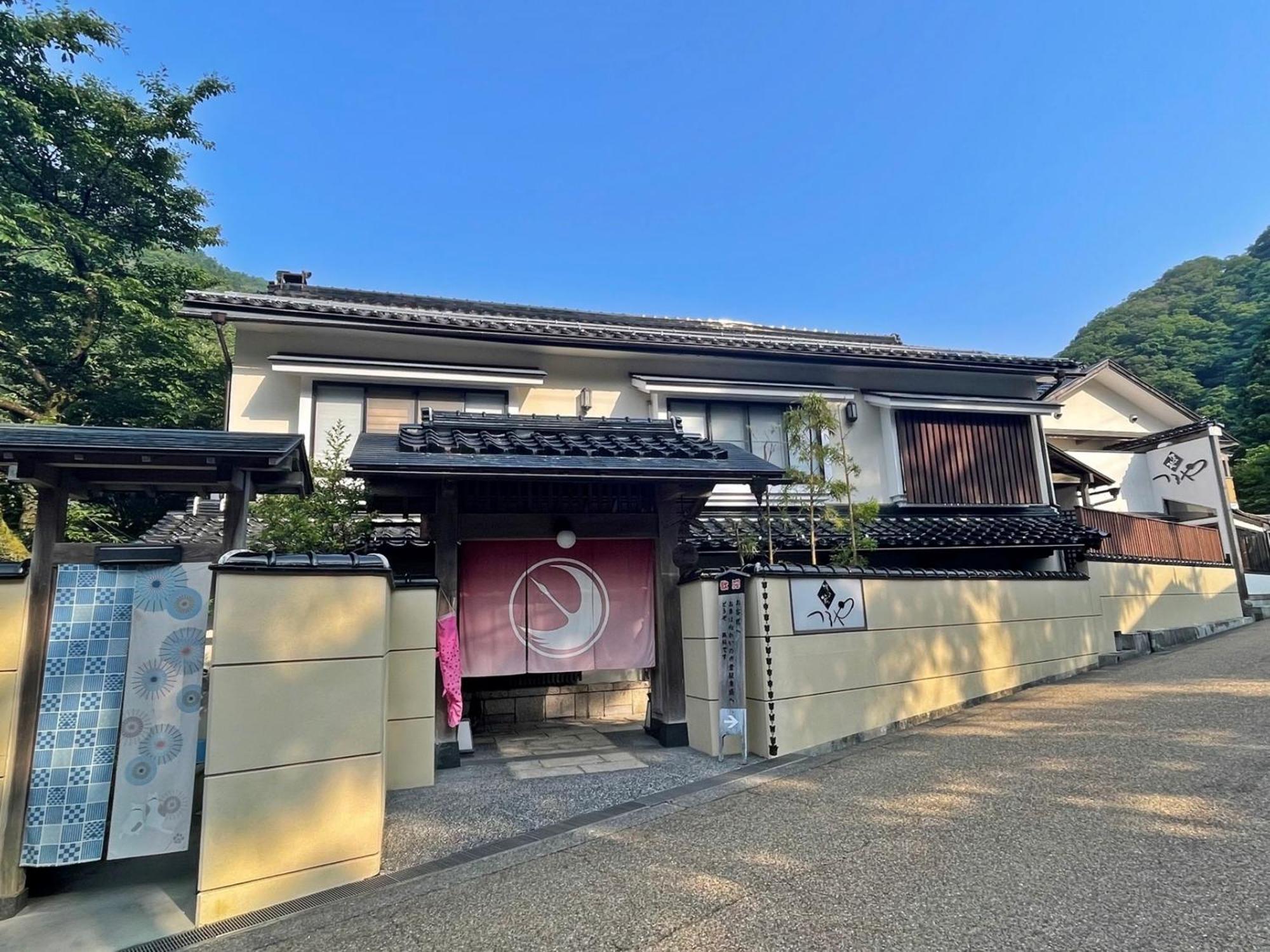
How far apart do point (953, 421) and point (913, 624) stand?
22.5 feet

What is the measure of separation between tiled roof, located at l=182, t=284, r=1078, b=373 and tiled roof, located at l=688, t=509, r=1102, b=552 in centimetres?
305

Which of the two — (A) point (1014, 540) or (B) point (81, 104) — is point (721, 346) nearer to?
(A) point (1014, 540)

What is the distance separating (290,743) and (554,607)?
4100 mm

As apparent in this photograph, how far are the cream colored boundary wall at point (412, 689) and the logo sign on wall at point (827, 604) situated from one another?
3683 millimetres

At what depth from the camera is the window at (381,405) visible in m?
10.4

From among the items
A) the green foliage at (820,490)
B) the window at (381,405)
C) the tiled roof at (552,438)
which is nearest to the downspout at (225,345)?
the window at (381,405)

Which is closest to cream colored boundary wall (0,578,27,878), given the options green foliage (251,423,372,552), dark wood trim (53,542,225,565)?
dark wood trim (53,542,225,565)

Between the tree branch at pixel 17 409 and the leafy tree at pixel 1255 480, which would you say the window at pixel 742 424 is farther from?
the leafy tree at pixel 1255 480

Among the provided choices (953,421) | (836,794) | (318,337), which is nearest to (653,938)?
(836,794)

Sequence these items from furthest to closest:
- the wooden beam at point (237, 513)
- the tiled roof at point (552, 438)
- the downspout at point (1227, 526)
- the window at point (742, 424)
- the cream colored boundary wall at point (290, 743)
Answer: the downspout at point (1227, 526), the window at point (742, 424), the tiled roof at point (552, 438), the wooden beam at point (237, 513), the cream colored boundary wall at point (290, 743)

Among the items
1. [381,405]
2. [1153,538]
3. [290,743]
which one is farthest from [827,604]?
[1153,538]

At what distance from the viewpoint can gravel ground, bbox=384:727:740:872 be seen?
4.87 m

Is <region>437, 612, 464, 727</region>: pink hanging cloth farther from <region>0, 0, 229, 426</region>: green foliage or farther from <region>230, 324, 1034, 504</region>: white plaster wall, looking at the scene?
<region>0, 0, 229, 426</region>: green foliage

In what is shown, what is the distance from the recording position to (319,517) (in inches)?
321
